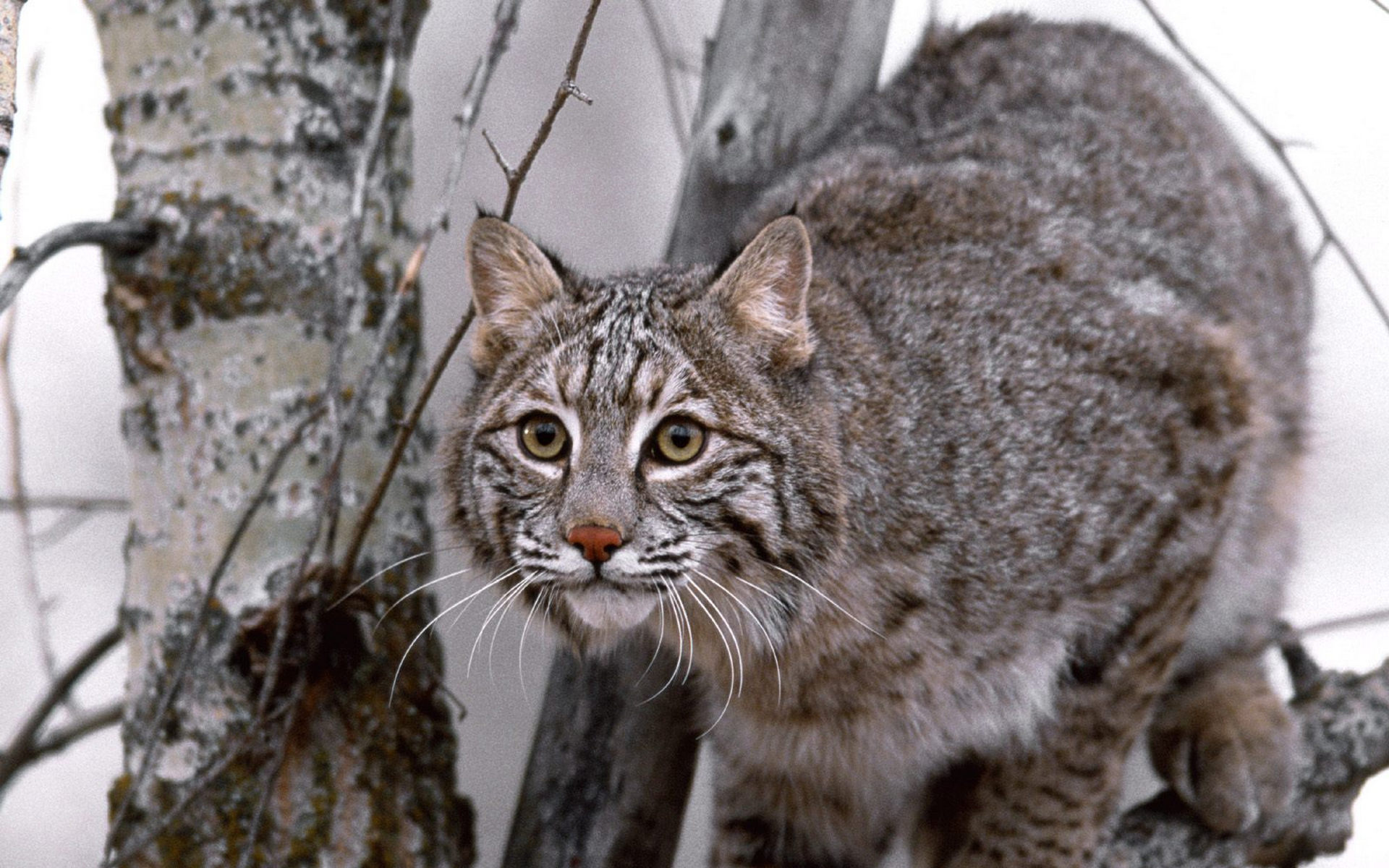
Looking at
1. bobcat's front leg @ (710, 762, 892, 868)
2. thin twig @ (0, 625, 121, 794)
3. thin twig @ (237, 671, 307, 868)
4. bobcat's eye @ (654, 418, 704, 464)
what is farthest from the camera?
bobcat's front leg @ (710, 762, 892, 868)

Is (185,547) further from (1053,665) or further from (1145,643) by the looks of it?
(1145,643)

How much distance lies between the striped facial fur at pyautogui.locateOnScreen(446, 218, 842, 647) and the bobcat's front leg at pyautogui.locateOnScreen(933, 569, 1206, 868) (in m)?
0.91

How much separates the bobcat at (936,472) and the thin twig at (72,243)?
70 cm

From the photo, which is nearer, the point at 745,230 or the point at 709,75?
the point at 745,230

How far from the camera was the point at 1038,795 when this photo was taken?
3.64 metres

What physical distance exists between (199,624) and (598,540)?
2.57 ft

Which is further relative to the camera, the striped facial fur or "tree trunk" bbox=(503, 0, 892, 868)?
"tree trunk" bbox=(503, 0, 892, 868)

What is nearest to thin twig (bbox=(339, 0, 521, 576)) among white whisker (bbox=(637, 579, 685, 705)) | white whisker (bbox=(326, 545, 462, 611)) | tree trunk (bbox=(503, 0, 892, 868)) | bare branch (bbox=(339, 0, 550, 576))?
bare branch (bbox=(339, 0, 550, 576))

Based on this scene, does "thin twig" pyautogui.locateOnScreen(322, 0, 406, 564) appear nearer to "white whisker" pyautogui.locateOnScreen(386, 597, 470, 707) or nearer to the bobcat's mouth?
"white whisker" pyautogui.locateOnScreen(386, 597, 470, 707)

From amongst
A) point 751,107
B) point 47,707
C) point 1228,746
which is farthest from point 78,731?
point 1228,746

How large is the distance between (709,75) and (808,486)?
1.59 meters

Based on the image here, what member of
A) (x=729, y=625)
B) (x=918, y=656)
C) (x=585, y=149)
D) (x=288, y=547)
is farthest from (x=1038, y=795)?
(x=585, y=149)

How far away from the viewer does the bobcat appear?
298 cm

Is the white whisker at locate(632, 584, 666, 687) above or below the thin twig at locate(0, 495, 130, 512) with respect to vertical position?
below
